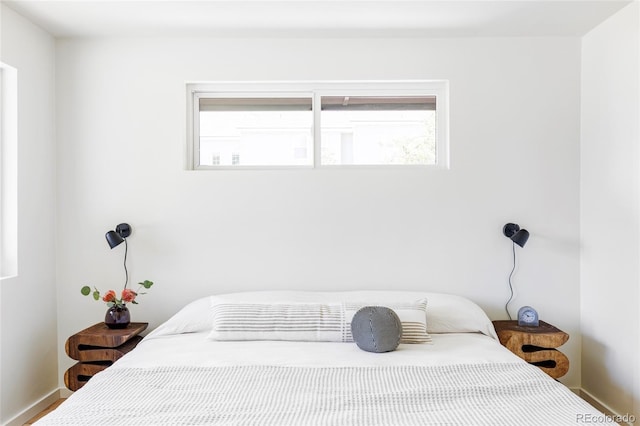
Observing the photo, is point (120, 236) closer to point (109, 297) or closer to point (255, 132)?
point (109, 297)

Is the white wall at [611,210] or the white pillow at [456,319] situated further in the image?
the white pillow at [456,319]

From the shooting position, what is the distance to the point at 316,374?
2098mm

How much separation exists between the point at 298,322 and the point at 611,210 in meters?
1.91

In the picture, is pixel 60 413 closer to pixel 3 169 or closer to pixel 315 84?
pixel 3 169

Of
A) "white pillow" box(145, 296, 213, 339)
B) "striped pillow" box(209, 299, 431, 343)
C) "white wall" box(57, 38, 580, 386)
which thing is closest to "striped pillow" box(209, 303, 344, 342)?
"striped pillow" box(209, 299, 431, 343)

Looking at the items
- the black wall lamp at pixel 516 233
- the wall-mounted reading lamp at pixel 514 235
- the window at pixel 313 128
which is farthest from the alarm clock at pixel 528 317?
the window at pixel 313 128

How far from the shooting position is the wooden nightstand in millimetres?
2779

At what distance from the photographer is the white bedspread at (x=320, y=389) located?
1.67 m

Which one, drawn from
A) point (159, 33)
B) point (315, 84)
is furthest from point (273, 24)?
point (159, 33)

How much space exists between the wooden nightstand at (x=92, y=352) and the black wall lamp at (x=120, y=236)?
482mm

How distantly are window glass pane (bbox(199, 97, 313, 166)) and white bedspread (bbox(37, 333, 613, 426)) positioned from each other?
4.36ft

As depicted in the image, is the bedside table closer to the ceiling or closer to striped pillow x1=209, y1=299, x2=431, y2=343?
striped pillow x1=209, y1=299, x2=431, y2=343

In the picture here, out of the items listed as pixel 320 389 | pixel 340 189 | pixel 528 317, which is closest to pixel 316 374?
pixel 320 389

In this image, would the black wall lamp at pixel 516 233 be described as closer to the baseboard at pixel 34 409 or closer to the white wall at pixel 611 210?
the white wall at pixel 611 210
